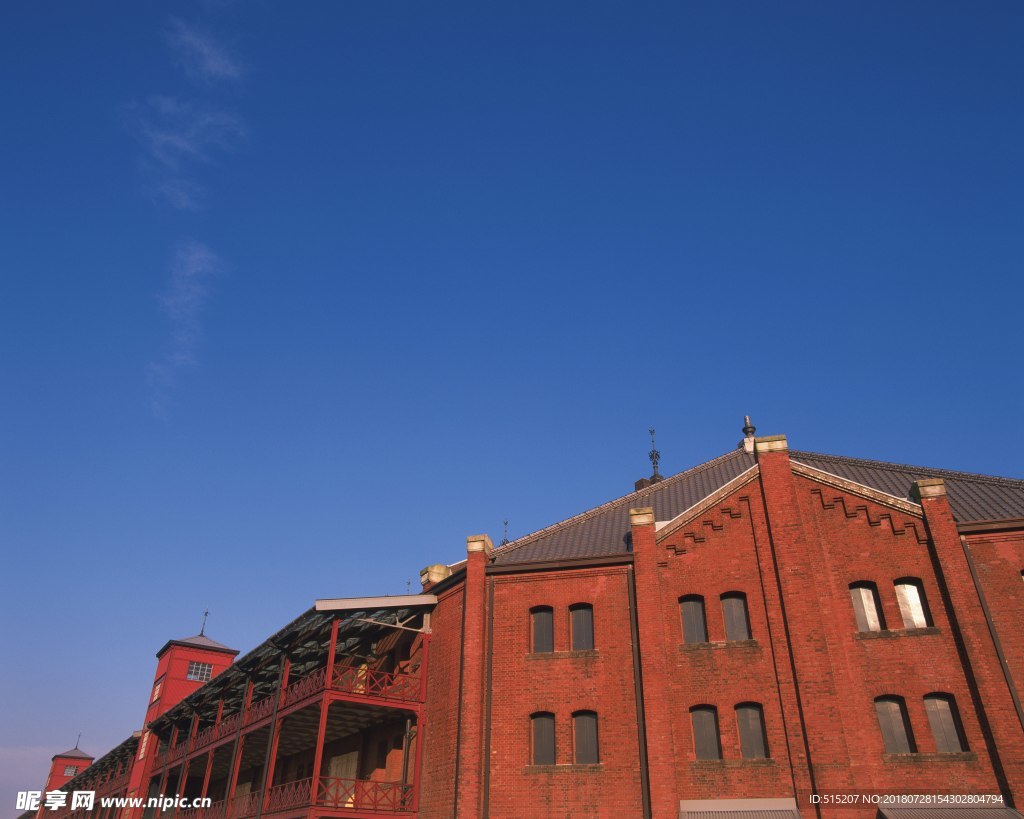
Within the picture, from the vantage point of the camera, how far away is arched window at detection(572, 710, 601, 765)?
68.4 ft

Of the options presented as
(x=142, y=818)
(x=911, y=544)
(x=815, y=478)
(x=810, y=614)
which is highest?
(x=815, y=478)

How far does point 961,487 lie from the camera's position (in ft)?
80.5

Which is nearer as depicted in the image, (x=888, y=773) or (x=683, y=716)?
(x=888, y=773)

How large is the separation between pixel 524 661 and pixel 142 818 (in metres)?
32.0

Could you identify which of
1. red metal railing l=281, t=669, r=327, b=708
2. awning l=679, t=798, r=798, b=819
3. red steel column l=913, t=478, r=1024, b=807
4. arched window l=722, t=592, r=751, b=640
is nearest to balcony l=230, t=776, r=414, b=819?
red metal railing l=281, t=669, r=327, b=708

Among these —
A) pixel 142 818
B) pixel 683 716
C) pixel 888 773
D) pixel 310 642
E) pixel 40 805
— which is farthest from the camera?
pixel 40 805

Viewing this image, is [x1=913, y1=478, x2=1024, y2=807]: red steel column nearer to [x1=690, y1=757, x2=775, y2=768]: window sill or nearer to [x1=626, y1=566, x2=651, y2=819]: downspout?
[x1=690, y1=757, x2=775, y2=768]: window sill

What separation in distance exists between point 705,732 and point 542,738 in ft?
14.6

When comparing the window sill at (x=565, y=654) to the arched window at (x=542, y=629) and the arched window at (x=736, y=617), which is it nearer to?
the arched window at (x=542, y=629)

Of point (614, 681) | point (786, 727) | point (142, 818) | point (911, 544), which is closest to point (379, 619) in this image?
point (614, 681)

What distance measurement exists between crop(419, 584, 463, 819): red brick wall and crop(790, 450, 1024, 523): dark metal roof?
1340 centimetres

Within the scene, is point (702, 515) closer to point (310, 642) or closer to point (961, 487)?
point (961, 487)

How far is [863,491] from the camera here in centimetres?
2222

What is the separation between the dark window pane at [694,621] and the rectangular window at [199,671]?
132 ft
